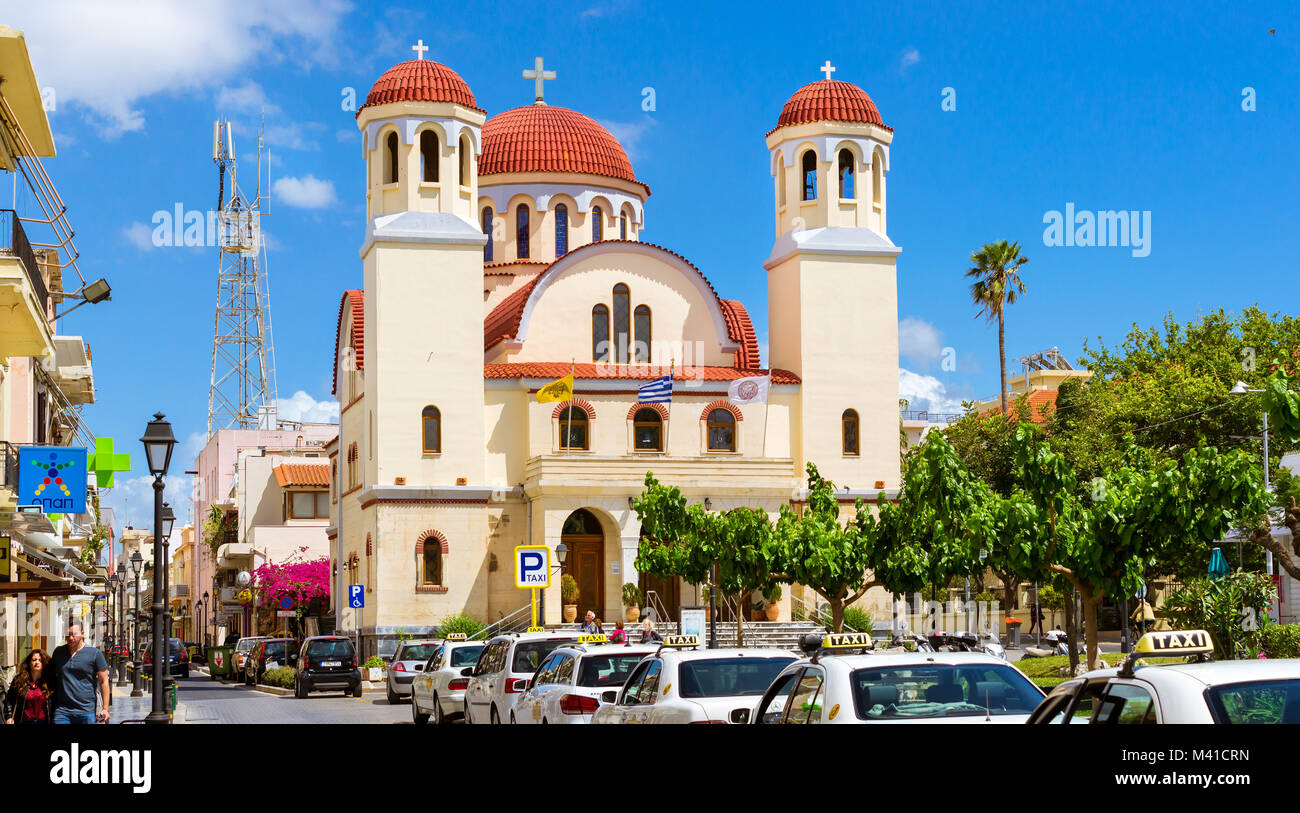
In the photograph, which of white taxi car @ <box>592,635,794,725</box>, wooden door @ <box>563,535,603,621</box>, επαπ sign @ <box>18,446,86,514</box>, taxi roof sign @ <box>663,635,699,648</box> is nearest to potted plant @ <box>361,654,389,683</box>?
wooden door @ <box>563,535,603,621</box>

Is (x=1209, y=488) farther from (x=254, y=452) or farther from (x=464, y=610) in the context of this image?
(x=254, y=452)

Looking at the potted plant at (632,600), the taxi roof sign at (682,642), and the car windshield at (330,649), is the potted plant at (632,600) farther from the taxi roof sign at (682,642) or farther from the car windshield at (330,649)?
the taxi roof sign at (682,642)

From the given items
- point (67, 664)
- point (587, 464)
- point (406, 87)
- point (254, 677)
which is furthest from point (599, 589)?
point (67, 664)

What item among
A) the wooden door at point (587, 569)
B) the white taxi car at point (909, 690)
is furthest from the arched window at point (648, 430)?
the white taxi car at point (909, 690)

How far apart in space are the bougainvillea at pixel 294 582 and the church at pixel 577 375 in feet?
43.8

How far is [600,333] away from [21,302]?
3151cm

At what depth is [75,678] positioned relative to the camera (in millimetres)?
15172

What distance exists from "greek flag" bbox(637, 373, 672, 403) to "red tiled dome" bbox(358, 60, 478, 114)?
1061 centimetres

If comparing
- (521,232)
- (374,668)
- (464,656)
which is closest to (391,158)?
(521,232)

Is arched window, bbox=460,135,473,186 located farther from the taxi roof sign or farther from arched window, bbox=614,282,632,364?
the taxi roof sign

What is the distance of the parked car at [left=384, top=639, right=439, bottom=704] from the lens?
3334cm

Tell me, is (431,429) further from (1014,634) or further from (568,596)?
(1014,634)
